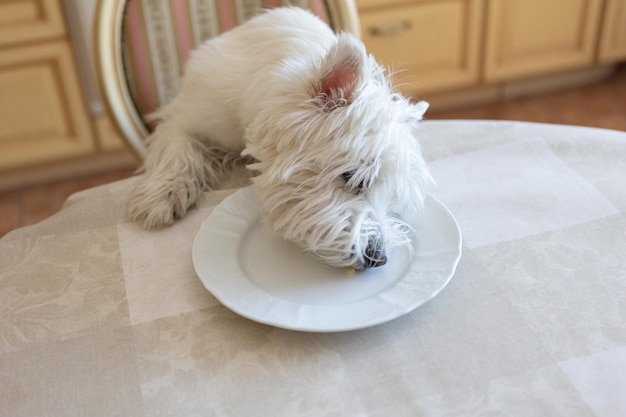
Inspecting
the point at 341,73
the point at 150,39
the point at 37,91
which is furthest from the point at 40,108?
the point at 341,73

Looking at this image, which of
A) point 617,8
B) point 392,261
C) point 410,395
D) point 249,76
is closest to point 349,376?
point 410,395

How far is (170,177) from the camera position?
1.14 m

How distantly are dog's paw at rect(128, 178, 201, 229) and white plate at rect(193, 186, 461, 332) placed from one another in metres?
0.08

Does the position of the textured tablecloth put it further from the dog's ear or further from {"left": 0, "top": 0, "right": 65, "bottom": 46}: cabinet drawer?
{"left": 0, "top": 0, "right": 65, "bottom": 46}: cabinet drawer

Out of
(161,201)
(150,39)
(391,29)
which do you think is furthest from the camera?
(391,29)

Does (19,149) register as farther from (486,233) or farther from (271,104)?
(486,233)

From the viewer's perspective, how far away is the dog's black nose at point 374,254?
2.88 feet

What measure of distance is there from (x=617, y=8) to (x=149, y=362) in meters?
2.59

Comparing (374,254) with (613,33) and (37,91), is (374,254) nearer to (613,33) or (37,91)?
(37,91)

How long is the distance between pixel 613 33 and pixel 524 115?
1.59 feet

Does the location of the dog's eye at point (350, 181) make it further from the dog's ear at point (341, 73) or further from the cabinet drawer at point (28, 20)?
the cabinet drawer at point (28, 20)

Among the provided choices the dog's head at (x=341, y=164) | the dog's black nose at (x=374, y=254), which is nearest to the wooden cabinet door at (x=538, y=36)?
the dog's head at (x=341, y=164)

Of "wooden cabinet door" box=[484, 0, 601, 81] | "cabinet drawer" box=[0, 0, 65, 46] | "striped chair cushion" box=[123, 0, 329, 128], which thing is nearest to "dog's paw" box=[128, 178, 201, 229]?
"striped chair cushion" box=[123, 0, 329, 128]

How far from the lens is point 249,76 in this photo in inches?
45.3
